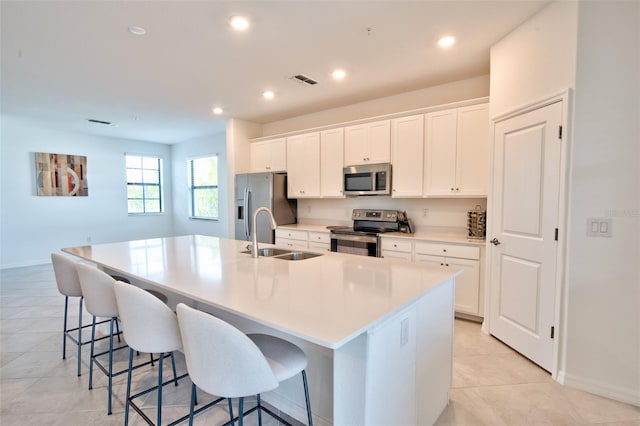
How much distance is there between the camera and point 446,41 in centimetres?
278

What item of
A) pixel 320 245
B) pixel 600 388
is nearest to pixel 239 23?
pixel 320 245

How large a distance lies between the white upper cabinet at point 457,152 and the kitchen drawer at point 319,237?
4.52ft

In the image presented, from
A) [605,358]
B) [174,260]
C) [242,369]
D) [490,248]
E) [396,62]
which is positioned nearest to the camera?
[242,369]

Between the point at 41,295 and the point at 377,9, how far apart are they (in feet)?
17.5

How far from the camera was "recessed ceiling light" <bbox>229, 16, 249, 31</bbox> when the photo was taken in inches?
95.8

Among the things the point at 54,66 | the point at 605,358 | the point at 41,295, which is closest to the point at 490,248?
the point at 605,358

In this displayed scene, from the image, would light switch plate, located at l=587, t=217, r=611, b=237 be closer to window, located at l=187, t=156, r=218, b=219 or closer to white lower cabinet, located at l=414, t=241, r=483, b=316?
white lower cabinet, located at l=414, t=241, r=483, b=316

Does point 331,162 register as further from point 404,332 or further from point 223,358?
point 223,358

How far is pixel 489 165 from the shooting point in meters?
2.93

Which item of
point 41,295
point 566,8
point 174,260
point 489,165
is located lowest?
point 41,295

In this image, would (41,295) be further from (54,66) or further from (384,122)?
(384,122)

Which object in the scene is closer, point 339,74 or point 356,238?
point 339,74

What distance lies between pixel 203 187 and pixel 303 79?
466 centimetres

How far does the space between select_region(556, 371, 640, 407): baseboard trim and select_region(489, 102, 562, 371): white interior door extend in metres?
0.12
